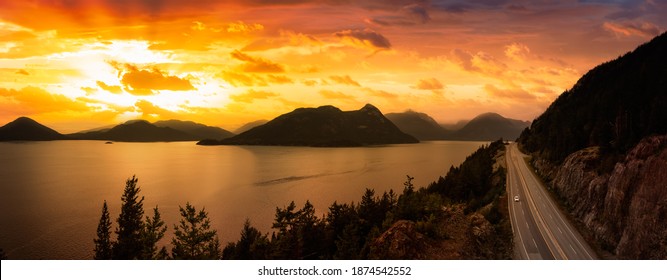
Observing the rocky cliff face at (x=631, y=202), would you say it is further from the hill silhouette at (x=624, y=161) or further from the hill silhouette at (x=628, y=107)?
the hill silhouette at (x=628, y=107)

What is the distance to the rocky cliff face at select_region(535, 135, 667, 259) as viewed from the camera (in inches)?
776

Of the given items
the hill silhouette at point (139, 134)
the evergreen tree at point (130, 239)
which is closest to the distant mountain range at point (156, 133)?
the hill silhouette at point (139, 134)

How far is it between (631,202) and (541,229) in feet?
41.0

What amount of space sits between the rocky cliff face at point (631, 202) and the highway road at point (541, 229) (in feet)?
5.61

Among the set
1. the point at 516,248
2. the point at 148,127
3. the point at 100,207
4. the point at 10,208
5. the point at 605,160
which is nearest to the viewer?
the point at 516,248

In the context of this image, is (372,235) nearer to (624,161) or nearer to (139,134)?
(624,161)

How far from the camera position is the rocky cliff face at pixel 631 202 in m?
19.7

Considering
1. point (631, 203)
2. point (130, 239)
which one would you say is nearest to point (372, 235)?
point (631, 203)

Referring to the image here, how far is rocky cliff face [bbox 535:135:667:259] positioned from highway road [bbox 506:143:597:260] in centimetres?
171

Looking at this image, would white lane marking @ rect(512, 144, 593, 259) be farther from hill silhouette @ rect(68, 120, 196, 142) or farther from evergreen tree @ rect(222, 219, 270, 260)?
hill silhouette @ rect(68, 120, 196, 142)

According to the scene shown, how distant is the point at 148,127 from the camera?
117188 millimetres
